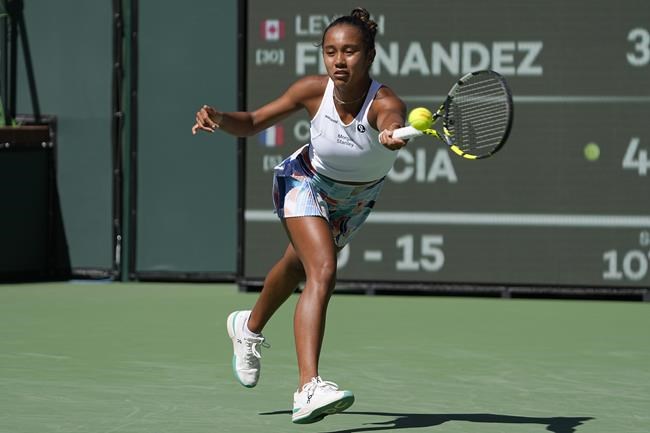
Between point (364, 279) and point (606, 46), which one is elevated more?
point (606, 46)

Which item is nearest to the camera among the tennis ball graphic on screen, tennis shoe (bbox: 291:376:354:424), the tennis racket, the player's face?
tennis shoe (bbox: 291:376:354:424)

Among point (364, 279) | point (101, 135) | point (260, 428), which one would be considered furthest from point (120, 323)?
point (260, 428)

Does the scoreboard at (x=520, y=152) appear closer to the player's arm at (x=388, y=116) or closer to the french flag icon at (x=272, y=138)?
the french flag icon at (x=272, y=138)

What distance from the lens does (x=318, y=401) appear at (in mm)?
5801

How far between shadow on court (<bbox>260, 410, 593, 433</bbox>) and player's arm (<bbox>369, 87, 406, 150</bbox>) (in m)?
1.22

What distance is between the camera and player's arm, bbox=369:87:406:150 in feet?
19.1

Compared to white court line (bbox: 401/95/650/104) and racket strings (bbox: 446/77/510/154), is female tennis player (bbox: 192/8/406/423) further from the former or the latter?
white court line (bbox: 401/95/650/104)

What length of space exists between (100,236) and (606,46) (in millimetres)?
4804

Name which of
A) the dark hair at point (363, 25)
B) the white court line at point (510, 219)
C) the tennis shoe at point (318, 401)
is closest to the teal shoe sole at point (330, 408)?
the tennis shoe at point (318, 401)

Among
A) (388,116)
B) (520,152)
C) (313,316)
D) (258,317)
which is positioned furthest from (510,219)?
(313,316)

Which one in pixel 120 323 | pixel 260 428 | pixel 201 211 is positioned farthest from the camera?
pixel 201 211

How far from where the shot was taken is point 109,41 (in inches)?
519

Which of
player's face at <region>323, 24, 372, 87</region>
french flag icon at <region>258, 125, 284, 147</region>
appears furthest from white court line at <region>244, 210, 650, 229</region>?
player's face at <region>323, 24, 372, 87</region>

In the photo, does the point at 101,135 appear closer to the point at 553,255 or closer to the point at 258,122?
the point at 553,255
